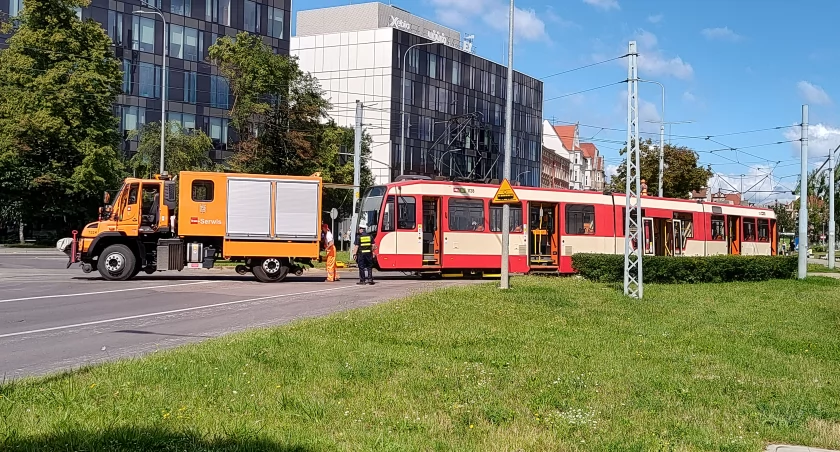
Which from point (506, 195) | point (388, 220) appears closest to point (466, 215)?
point (388, 220)

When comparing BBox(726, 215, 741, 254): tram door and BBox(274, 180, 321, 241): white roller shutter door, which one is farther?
BBox(726, 215, 741, 254): tram door

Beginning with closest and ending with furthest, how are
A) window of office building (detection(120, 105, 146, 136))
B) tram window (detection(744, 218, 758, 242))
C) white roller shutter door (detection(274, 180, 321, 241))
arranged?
white roller shutter door (detection(274, 180, 321, 241))
tram window (detection(744, 218, 758, 242))
window of office building (detection(120, 105, 146, 136))

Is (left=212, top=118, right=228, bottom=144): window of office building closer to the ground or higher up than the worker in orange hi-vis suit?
higher up

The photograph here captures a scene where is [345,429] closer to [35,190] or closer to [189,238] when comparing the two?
[189,238]

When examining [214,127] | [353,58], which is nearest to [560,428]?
[214,127]

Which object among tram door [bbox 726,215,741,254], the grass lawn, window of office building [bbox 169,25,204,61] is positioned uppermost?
window of office building [bbox 169,25,204,61]

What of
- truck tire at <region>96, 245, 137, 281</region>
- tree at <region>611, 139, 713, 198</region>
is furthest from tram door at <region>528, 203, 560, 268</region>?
tree at <region>611, 139, 713, 198</region>

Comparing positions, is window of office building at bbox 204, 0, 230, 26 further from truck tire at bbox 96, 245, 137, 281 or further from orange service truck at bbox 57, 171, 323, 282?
truck tire at bbox 96, 245, 137, 281

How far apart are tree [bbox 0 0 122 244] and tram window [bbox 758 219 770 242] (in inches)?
1433

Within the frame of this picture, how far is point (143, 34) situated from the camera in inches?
2265

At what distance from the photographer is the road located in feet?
35.4

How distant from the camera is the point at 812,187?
54.9 metres

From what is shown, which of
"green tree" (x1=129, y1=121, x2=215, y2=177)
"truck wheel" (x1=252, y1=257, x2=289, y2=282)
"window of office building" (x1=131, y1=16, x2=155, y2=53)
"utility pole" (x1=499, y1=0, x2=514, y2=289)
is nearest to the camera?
"utility pole" (x1=499, y1=0, x2=514, y2=289)

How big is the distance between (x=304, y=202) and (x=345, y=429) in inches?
720
